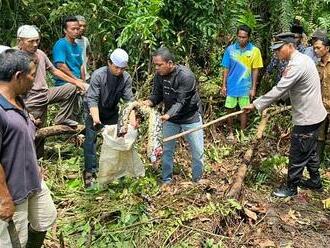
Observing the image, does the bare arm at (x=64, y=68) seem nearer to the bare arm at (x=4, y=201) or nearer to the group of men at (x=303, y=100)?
the group of men at (x=303, y=100)

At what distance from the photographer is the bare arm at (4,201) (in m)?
3.11

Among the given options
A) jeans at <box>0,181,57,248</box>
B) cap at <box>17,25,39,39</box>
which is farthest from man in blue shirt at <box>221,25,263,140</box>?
jeans at <box>0,181,57,248</box>

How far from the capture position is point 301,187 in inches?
228

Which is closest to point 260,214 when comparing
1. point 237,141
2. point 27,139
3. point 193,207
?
point 193,207

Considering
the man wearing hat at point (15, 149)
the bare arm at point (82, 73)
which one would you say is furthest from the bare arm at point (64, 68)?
the man wearing hat at point (15, 149)

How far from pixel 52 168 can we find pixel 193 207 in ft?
6.59

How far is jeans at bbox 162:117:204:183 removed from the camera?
18.1 feet

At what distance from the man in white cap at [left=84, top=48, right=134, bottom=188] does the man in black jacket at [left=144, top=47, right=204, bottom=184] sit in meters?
0.33

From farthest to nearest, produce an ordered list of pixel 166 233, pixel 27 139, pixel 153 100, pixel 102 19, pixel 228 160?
1. pixel 102 19
2. pixel 228 160
3. pixel 153 100
4. pixel 166 233
5. pixel 27 139

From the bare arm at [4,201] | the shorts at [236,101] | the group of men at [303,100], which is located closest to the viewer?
the bare arm at [4,201]

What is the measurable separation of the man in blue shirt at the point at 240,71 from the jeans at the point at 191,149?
1.64m

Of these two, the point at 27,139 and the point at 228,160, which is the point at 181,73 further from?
the point at 27,139

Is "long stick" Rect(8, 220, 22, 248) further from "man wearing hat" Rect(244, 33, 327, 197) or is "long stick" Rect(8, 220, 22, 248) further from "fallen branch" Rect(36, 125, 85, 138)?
"man wearing hat" Rect(244, 33, 327, 197)

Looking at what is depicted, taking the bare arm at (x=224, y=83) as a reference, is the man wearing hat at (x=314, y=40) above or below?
above
